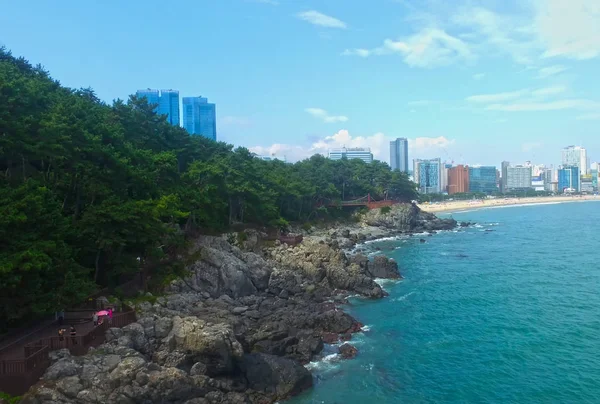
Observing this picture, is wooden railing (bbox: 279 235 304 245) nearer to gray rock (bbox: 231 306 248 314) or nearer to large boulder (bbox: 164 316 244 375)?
gray rock (bbox: 231 306 248 314)

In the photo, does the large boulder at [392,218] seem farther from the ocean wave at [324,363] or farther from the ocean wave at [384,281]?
the ocean wave at [324,363]

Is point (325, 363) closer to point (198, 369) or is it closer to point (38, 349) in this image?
point (198, 369)

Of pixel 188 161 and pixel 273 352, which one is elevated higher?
pixel 188 161

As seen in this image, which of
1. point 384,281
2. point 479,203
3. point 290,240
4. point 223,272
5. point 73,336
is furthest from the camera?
point 479,203

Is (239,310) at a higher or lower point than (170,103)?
lower

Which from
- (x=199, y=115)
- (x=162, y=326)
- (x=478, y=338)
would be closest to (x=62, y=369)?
(x=162, y=326)

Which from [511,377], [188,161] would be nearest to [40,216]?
[511,377]

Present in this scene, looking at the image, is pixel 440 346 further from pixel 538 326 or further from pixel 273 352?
pixel 273 352
